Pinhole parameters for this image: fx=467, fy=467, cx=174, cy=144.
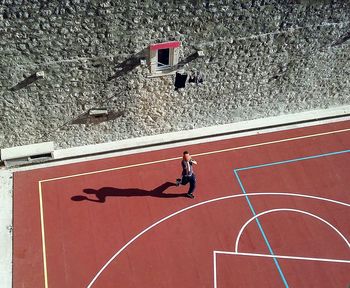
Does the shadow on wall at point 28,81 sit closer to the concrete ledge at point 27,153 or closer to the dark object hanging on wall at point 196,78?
the concrete ledge at point 27,153

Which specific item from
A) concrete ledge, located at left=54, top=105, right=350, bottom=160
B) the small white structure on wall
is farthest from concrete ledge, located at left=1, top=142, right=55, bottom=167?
the small white structure on wall

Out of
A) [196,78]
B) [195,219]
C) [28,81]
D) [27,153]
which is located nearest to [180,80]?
[196,78]

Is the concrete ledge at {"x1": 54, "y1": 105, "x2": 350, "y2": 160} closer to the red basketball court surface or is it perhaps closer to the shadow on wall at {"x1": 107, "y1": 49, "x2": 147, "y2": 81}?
the red basketball court surface

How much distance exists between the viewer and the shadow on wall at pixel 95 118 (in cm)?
1348

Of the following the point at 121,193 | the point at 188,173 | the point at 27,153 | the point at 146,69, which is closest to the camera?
the point at 188,173

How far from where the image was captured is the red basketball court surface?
1146cm

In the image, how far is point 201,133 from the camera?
14789mm

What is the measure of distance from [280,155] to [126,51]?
5.67m

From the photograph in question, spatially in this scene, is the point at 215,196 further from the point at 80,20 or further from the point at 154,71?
the point at 80,20

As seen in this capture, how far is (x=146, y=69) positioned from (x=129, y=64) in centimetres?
51

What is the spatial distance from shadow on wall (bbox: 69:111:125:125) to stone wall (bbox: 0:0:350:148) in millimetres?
36

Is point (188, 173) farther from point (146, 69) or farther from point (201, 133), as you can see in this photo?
point (146, 69)

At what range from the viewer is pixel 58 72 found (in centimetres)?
1220

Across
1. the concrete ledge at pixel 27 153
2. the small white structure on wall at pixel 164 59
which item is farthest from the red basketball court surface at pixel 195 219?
the small white structure on wall at pixel 164 59
